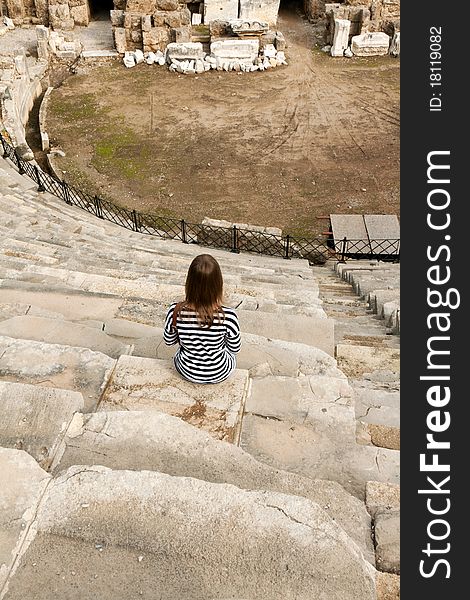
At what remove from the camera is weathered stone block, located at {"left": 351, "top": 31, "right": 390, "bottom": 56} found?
21.3 metres

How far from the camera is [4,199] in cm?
1198

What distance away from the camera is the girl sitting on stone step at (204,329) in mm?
3826

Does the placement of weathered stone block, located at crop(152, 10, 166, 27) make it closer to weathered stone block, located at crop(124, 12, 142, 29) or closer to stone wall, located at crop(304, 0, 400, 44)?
weathered stone block, located at crop(124, 12, 142, 29)

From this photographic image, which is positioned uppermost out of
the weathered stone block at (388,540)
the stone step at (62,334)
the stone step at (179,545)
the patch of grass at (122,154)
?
the stone step at (179,545)

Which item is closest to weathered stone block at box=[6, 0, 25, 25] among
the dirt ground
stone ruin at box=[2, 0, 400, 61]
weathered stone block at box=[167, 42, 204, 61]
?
stone ruin at box=[2, 0, 400, 61]

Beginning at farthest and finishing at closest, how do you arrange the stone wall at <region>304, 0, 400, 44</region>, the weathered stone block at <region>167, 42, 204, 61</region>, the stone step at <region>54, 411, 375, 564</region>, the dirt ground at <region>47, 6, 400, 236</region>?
the stone wall at <region>304, 0, 400, 44</region>
the weathered stone block at <region>167, 42, 204, 61</region>
the dirt ground at <region>47, 6, 400, 236</region>
the stone step at <region>54, 411, 375, 564</region>

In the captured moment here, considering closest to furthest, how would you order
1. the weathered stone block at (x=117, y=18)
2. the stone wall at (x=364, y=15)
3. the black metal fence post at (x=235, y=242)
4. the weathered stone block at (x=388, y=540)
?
the weathered stone block at (x=388, y=540) → the black metal fence post at (x=235, y=242) → the weathered stone block at (x=117, y=18) → the stone wall at (x=364, y=15)

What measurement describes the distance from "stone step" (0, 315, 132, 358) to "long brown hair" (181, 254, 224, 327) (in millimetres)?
1083

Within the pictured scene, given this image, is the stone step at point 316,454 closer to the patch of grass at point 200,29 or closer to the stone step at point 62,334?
the stone step at point 62,334

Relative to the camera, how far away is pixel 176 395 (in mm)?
Result: 4078

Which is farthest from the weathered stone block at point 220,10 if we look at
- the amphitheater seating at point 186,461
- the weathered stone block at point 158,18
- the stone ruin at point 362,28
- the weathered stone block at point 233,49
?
the amphitheater seating at point 186,461

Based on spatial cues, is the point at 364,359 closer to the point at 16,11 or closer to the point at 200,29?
the point at 200,29

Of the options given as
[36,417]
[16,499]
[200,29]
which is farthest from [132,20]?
[16,499]

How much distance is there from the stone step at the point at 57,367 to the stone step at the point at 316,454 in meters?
1.07
